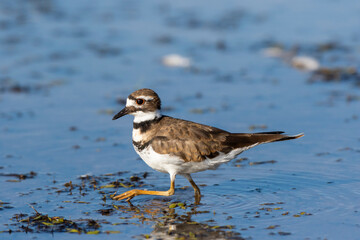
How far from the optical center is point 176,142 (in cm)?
780

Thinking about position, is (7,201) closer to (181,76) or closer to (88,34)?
(181,76)

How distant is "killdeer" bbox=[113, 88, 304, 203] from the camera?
25.5 feet

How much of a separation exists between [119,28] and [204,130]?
1075 cm

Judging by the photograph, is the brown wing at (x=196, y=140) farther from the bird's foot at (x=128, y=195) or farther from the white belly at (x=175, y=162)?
the bird's foot at (x=128, y=195)

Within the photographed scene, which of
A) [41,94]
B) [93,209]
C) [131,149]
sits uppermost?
[41,94]

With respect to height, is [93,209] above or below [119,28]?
below

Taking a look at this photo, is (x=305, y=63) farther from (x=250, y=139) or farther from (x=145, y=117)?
(x=145, y=117)

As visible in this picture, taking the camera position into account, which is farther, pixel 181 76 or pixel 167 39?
pixel 167 39

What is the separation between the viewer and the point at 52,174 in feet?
29.3

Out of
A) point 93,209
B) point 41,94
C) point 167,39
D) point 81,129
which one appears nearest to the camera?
point 93,209

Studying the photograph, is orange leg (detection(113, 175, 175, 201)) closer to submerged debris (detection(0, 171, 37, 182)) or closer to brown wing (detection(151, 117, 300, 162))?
brown wing (detection(151, 117, 300, 162))

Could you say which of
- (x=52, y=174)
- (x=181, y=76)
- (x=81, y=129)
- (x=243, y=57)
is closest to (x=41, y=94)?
(x=81, y=129)

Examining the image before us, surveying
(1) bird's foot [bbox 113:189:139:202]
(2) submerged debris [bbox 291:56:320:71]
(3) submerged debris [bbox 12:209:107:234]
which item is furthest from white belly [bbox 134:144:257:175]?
(2) submerged debris [bbox 291:56:320:71]

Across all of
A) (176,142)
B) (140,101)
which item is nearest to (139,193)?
(176,142)
